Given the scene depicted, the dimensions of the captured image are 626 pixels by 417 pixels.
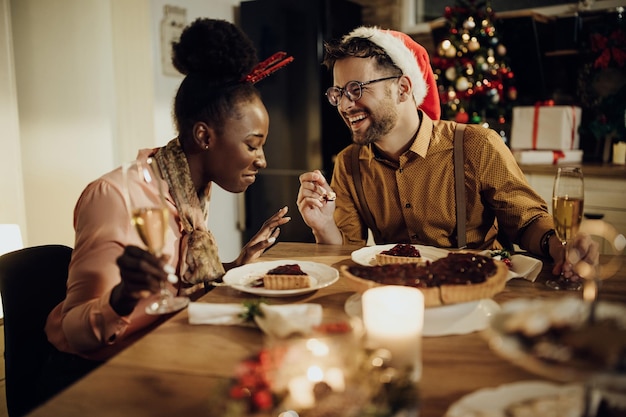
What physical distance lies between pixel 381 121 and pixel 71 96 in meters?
2.15

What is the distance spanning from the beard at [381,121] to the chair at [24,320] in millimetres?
1291

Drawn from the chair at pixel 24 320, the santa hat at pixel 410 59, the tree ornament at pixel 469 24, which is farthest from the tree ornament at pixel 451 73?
the chair at pixel 24 320

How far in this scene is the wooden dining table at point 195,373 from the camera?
801 millimetres

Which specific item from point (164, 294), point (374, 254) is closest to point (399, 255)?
point (374, 254)

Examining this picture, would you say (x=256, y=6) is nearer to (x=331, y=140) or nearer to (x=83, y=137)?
(x=331, y=140)

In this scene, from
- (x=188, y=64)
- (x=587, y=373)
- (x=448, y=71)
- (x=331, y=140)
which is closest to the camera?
(x=587, y=373)

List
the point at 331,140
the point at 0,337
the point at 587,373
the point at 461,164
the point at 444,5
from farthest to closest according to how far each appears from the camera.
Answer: the point at 444,5
the point at 331,140
the point at 0,337
the point at 461,164
the point at 587,373

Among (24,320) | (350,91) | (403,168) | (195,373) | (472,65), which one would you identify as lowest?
(24,320)

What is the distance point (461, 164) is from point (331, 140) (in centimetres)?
237

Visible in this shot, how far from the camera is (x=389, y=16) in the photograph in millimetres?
4969

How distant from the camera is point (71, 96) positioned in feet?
11.0

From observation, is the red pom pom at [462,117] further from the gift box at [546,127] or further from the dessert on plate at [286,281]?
the dessert on plate at [286,281]

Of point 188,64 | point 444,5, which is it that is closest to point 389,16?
→ point 444,5

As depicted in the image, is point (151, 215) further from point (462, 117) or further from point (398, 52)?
point (462, 117)
